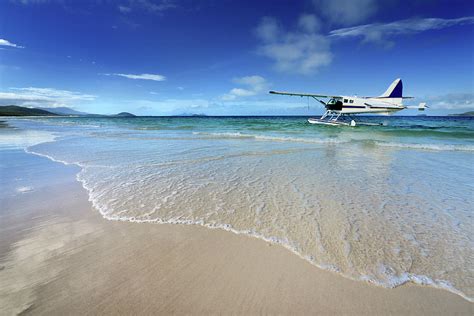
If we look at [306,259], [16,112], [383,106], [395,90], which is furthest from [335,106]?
[16,112]

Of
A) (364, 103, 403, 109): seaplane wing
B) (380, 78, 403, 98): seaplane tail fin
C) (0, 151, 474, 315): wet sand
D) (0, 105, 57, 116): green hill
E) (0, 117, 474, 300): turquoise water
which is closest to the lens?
(0, 151, 474, 315): wet sand

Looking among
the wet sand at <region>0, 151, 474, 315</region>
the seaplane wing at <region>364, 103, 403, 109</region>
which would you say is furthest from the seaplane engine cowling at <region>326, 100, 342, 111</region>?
the wet sand at <region>0, 151, 474, 315</region>

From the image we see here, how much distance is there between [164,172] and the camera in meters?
6.62

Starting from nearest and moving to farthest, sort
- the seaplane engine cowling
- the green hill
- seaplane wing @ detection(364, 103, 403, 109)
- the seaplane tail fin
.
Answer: seaplane wing @ detection(364, 103, 403, 109) < the seaplane engine cowling < the seaplane tail fin < the green hill

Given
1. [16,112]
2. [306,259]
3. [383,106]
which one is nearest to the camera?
[306,259]

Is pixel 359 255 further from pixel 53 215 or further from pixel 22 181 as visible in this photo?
pixel 22 181

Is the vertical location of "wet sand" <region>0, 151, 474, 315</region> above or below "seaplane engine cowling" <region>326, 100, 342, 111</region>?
below

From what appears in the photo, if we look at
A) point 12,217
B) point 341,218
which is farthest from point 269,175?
point 12,217

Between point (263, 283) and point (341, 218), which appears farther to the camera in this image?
point (341, 218)

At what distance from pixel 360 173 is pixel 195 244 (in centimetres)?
579

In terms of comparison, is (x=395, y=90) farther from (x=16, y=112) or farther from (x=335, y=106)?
(x=16, y=112)

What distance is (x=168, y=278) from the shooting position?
2.38m

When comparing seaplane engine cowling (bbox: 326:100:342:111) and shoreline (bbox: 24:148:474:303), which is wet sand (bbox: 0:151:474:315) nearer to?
shoreline (bbox: 24:148:474:303)

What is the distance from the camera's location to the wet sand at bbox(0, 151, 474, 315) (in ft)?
6.73
